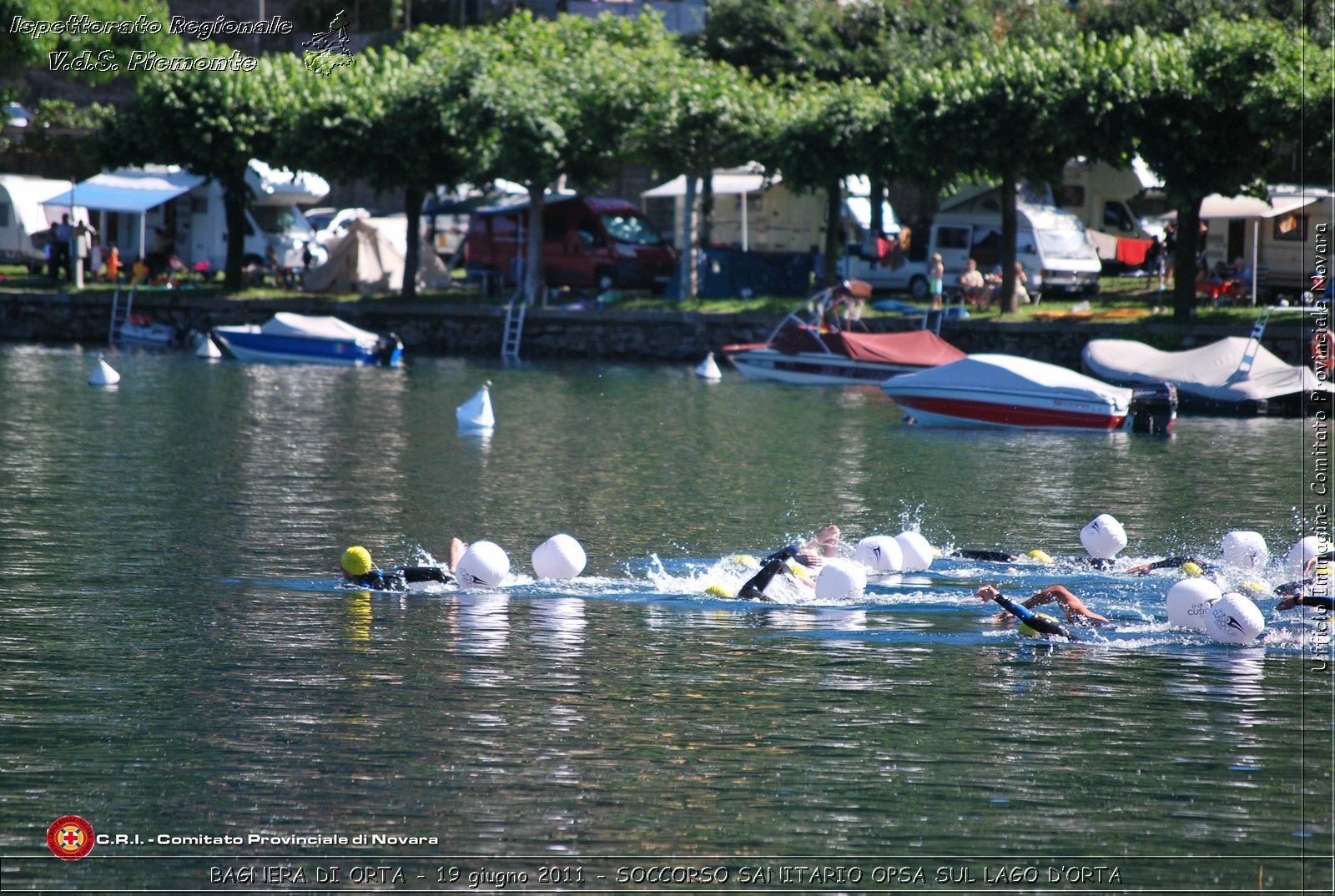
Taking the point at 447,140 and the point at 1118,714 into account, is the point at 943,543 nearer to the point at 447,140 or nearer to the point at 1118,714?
the point at 1118,714

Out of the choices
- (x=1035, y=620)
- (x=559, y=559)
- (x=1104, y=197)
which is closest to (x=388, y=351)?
Answer: (x=1104, y=197)

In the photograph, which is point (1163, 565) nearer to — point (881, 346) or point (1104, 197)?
point (881, 346)

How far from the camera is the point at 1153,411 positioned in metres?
32.5

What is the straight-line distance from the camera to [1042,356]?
44.1 metres

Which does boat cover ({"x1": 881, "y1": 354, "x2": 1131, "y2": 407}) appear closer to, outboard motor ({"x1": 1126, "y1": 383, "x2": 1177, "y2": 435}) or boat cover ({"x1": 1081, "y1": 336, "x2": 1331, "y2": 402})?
outboard motor ({"x1": 1126, "y1": 383, "x2": 1177, "y2": 435})

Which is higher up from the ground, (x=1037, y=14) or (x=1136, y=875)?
(x=1037, y=14)

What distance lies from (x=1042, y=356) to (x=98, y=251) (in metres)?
33.8

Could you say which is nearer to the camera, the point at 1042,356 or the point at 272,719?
the point at 272,719

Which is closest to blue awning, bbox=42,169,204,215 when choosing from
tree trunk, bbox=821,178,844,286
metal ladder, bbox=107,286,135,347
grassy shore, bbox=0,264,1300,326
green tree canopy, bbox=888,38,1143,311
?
grassy shore, bbox=0,264,1300,326

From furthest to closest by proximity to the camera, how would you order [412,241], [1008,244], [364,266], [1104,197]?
[1104,197] < [364,266] < [412,241] < [1008,244]

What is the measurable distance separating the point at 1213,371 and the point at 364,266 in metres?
30.3

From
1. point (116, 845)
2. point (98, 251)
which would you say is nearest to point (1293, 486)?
point (116, 845)

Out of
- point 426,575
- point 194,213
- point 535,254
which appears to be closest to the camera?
point 426,575

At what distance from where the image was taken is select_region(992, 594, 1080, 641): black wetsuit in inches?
576
